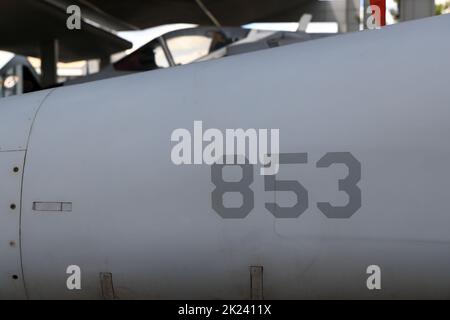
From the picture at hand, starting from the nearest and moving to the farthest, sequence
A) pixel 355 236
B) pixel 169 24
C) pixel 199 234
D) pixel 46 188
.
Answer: pixel 355 236
pixel 199 234
pixel 46 188
pixel 169 24

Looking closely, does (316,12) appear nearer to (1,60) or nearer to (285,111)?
(1,60)

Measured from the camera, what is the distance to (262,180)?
1962 mm

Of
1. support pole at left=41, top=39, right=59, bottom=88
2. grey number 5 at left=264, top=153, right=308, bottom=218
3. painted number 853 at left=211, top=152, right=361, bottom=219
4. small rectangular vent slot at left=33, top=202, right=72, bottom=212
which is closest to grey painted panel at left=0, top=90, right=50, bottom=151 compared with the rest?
small rectangular vent slot at left=33, top=202, right=72, bottom=212

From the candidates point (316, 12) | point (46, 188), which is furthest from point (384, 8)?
point (316, 12)

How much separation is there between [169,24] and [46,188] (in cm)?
1182

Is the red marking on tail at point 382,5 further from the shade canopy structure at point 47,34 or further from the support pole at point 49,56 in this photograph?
the support pole at point 49,56

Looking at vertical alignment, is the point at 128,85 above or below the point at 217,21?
below

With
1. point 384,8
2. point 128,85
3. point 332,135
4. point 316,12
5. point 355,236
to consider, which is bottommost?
point 355,236

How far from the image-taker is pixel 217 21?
1371 centimetres

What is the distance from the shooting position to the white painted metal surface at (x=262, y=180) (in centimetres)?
186

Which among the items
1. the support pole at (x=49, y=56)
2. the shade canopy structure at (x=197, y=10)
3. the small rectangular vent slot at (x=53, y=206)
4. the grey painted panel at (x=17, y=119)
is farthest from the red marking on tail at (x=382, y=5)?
the support pole at (x=49, y=56)

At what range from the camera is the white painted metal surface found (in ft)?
6.10

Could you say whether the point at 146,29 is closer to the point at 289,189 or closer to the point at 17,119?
the point at 17,119

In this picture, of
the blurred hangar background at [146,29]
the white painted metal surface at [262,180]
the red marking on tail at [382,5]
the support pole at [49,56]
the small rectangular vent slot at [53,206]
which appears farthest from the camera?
the support pole at [49,56]
